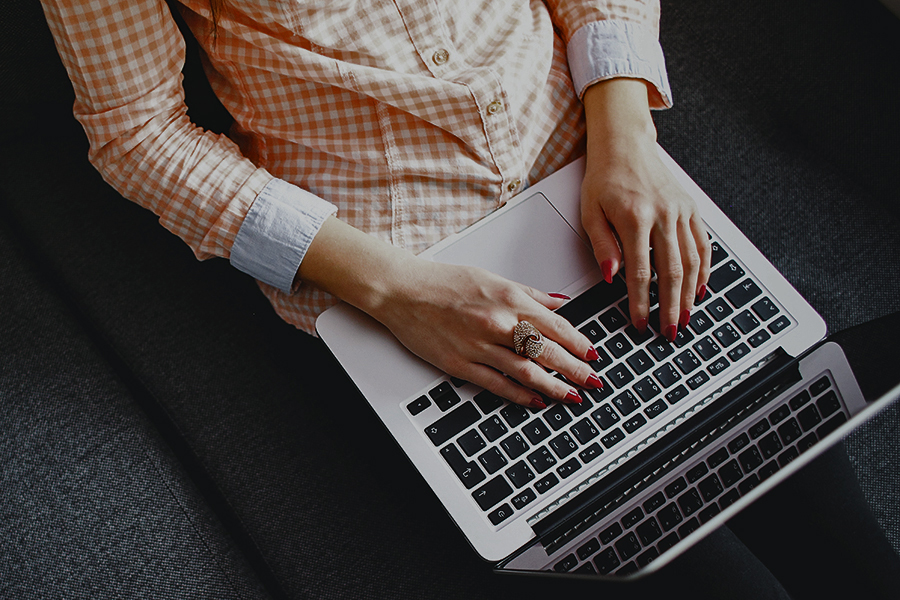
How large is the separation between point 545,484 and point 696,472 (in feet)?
0.55

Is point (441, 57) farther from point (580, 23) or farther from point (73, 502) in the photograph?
point (73, 502)

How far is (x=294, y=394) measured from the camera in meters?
0.95

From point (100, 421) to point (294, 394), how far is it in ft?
0.90

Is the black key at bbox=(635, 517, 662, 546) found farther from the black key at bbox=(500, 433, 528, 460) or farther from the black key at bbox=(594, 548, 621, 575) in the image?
the black key at bbox=(500, 433, 528, 460)

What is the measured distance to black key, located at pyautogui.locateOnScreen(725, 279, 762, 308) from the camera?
80cm

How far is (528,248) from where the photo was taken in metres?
0.83

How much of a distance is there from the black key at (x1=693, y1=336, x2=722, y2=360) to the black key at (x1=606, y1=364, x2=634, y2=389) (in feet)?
0.30

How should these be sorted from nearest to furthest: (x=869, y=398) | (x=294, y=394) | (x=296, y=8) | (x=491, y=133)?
(x=869, y=398)
(x=296, y=8)
(x=491, y=133)
(x=294, y=394)

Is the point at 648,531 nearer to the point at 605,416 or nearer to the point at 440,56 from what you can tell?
the point at 605,416

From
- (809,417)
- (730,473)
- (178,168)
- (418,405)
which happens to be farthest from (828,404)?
(178,168)

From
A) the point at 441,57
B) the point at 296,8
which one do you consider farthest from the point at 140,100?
the point at 441,57

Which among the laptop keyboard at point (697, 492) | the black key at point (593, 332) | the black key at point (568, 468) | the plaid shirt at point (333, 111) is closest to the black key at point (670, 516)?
the laptop keyboard at point (697, 492)

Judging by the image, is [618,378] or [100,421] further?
[100,421]

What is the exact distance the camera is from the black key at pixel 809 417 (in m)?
0.67
